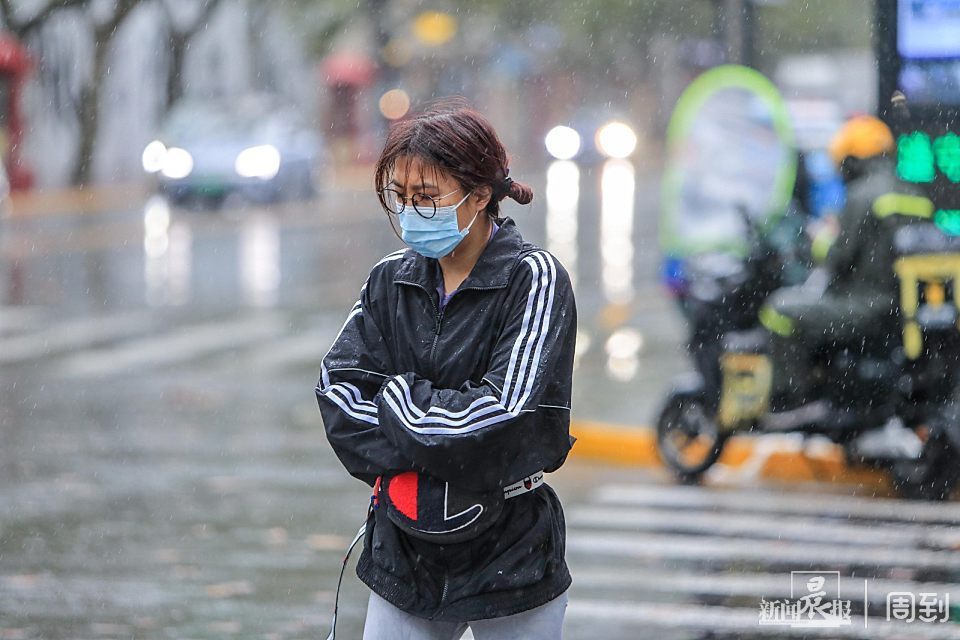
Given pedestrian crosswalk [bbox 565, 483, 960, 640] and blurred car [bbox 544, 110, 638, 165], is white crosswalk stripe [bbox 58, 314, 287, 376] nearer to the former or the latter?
pedestrian crosswalk [bbox 565, 483, 960, 640]

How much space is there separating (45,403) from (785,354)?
559 cm

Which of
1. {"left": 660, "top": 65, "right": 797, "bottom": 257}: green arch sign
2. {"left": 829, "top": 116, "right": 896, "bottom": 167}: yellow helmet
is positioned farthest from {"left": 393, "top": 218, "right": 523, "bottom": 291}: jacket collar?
{"left": 660, "top": 65, "right": 797, "bottom": 257}: green arch sign

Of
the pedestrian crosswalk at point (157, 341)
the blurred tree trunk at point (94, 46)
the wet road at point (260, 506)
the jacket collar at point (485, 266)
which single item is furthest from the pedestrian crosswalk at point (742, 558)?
the blurred tree trunk at point (94, 46)

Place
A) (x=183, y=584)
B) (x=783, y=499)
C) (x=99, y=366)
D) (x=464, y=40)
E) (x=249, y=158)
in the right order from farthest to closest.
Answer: (x=464, y=40) → (x=249, y=158) → (x=99, y=366) → (x=783, y=499) → (x=183, y=584)

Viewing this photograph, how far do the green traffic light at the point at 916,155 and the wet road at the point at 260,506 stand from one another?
1993 millimetres

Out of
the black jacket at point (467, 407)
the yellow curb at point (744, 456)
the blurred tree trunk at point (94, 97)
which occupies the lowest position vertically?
the yellow curb at point (744, 456)

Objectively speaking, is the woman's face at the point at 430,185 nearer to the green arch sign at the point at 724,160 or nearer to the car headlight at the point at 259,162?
the green arch sign at the point at 724,160

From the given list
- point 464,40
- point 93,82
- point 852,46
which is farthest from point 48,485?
point 852,46

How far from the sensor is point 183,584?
6871mm

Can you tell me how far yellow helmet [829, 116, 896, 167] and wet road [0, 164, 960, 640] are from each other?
1.83 meters

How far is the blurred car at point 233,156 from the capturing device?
107 ft

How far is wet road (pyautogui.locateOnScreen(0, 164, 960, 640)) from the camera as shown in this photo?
254 inches

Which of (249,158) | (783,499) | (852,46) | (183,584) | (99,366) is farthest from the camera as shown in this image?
(852,46)

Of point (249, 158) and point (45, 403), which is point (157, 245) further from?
point (45, 403)
